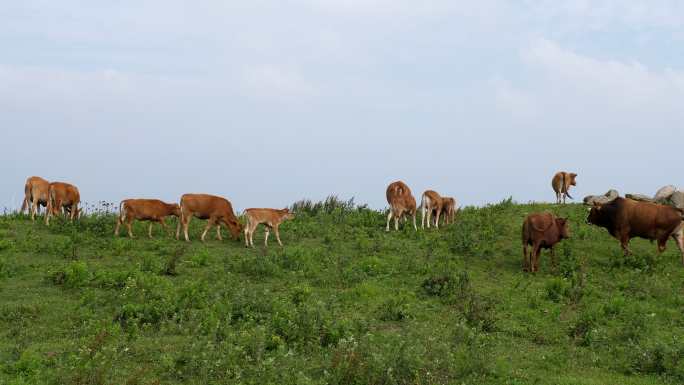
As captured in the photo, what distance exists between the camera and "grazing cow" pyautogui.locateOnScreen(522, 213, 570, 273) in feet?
58.7

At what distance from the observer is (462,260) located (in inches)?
737

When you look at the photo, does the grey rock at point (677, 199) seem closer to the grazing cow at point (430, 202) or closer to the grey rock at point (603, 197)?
the grey rock at point (603, 197)

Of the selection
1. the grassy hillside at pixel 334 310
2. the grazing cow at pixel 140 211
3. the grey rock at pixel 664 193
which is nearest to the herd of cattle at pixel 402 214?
the grazing cow at pixel 140 211

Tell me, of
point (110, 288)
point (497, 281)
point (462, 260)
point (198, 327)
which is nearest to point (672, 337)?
point (497, 281)

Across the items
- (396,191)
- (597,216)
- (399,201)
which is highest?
(396,191)

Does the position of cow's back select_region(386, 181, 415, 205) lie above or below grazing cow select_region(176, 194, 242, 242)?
above

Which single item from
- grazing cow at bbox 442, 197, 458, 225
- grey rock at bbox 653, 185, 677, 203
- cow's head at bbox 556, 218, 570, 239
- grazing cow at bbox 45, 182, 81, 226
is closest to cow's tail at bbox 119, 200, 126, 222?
grazing cow at bbox 45, 182, 81, 226

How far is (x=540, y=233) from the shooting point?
17.9m

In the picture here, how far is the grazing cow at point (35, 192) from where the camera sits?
22.0 metres

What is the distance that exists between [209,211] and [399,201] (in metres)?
6.28

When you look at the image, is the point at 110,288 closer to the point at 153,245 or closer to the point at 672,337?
the point at 153,245

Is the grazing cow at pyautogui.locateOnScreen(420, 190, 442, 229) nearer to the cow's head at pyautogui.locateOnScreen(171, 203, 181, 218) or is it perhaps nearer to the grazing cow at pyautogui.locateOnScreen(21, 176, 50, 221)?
the cow's head at pyautogui.locateOnScreen(171, 203, 181, 218)

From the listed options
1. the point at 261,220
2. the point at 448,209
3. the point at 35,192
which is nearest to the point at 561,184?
the point at 448,209

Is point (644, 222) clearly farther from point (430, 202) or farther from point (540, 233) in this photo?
point (430, 202)
